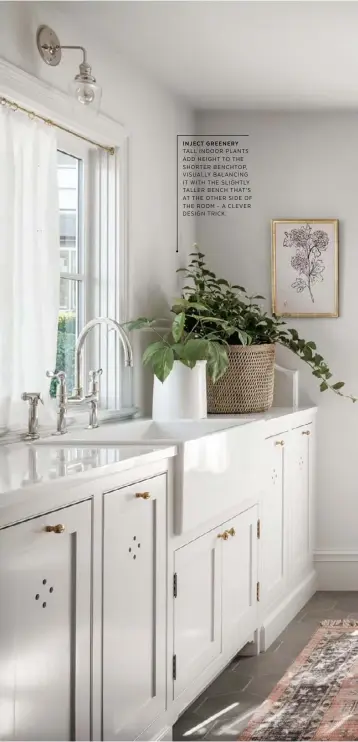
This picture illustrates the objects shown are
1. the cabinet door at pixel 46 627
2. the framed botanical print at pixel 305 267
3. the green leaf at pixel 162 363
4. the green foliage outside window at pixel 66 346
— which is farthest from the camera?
the framed botanical print at pixel 305 267

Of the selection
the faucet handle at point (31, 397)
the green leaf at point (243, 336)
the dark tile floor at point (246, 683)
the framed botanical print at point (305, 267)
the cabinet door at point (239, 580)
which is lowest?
the dark tile floor at point (246, 683)

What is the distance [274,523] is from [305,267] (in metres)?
1.44

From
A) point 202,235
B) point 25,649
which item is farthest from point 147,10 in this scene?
point 25,649

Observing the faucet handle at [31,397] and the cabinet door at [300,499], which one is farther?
the cabinet door at [300,499]

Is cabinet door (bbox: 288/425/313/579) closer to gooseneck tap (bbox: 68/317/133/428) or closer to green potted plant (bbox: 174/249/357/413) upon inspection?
green potted plant (bbox: 174/249/357/413)

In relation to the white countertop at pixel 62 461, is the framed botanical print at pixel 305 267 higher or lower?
higher

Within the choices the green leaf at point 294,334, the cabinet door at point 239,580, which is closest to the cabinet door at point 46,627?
the cabinet door at point 239,580

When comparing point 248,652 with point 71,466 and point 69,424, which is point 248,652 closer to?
point 69,424

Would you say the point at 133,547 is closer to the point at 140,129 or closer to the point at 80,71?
the point at 80,71

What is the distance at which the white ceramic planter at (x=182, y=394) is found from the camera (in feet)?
12.0

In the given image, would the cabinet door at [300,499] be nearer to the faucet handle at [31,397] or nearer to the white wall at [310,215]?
the white wall at [310,215]

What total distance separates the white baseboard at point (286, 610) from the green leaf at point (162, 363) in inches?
42.9

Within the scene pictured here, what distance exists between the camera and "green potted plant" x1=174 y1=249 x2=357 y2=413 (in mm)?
4055

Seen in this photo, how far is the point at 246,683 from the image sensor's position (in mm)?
3295
